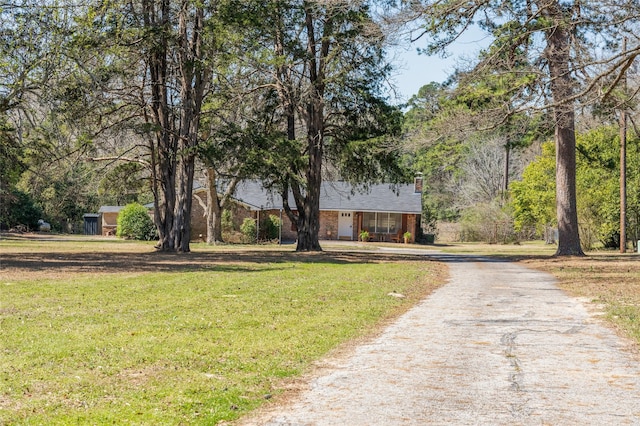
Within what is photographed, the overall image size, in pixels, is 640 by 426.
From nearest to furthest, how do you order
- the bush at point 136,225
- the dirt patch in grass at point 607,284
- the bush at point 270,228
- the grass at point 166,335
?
the grass at point 166,335 → the dirt patch in grass at point 607,284 → the bush at point 136,225 → the bush at point 270,228

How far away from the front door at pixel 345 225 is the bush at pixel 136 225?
49.0 feet

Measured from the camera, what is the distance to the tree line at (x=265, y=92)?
22516 mm

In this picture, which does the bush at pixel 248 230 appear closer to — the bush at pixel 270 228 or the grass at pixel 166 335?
the bush at pixel 270 228

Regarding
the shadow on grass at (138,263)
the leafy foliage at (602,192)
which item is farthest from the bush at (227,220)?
the shadow on grass at (138,263)

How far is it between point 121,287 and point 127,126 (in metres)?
15.8

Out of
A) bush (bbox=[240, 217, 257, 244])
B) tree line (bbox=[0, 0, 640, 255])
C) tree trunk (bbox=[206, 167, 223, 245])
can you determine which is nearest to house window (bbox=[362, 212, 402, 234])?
bush (bbox=[240, 217, 257, 244])

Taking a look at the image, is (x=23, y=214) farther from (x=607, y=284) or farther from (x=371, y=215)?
(x=607, y=284)

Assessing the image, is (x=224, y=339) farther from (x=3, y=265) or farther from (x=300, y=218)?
(x=300, y=218)

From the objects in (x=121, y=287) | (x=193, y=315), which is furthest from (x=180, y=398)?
(x=121, y=287)

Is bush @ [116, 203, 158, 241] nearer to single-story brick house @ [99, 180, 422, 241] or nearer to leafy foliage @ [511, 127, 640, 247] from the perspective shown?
single-story brick house @ [99, 180, 422, 241]

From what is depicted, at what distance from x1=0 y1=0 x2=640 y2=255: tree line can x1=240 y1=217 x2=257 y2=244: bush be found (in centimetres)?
1541

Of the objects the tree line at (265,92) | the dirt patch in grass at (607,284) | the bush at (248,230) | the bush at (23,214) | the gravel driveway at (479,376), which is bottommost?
the gravel driveway at (479,376)

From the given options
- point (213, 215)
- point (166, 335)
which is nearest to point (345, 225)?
point (213, 215)

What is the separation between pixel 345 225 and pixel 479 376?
53.7 m
